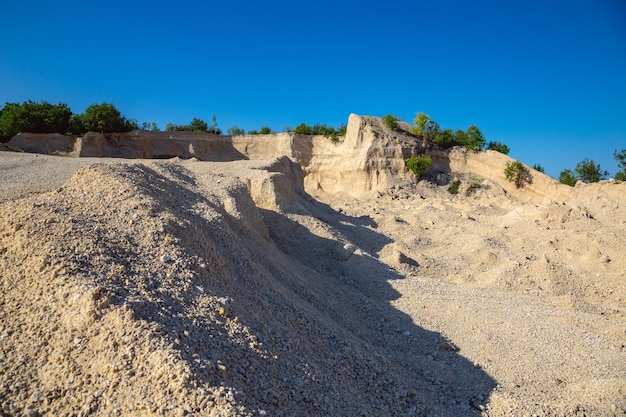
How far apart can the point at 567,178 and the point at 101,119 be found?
97.2 ft

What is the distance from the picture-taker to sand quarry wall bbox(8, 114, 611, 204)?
24.3 m

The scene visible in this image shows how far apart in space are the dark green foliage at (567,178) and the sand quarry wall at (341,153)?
Answer: 4306mm

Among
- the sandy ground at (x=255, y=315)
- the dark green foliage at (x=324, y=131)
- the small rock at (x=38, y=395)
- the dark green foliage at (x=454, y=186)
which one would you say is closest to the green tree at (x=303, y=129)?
the dark green foliage at (x=324, y=131)

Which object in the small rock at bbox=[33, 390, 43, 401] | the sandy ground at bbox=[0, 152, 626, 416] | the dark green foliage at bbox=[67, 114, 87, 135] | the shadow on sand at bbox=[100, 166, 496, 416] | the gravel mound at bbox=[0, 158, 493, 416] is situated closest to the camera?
the small rock at bbox=[33, 390, 43, 401]

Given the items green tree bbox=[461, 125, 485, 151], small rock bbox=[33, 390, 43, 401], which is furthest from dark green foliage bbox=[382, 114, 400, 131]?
small rock bbox=[33, 390, 43, 401]

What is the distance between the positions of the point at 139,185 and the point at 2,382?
3.80 meters

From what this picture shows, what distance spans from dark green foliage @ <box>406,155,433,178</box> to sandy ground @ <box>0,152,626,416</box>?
14433 mm

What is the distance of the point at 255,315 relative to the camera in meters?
4.66

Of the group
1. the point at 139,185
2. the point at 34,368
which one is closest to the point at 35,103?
the point at 139,185

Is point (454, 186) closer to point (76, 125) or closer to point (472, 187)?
point (472, 187)

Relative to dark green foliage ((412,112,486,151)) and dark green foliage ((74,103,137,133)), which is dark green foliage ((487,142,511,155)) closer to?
dark green foliage ((412,112,486,151))

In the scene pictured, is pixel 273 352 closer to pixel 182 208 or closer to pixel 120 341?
pixel 120 341

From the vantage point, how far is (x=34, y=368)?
3170mm

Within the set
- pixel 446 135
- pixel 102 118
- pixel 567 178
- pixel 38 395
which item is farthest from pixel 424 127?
pixel 38 395
